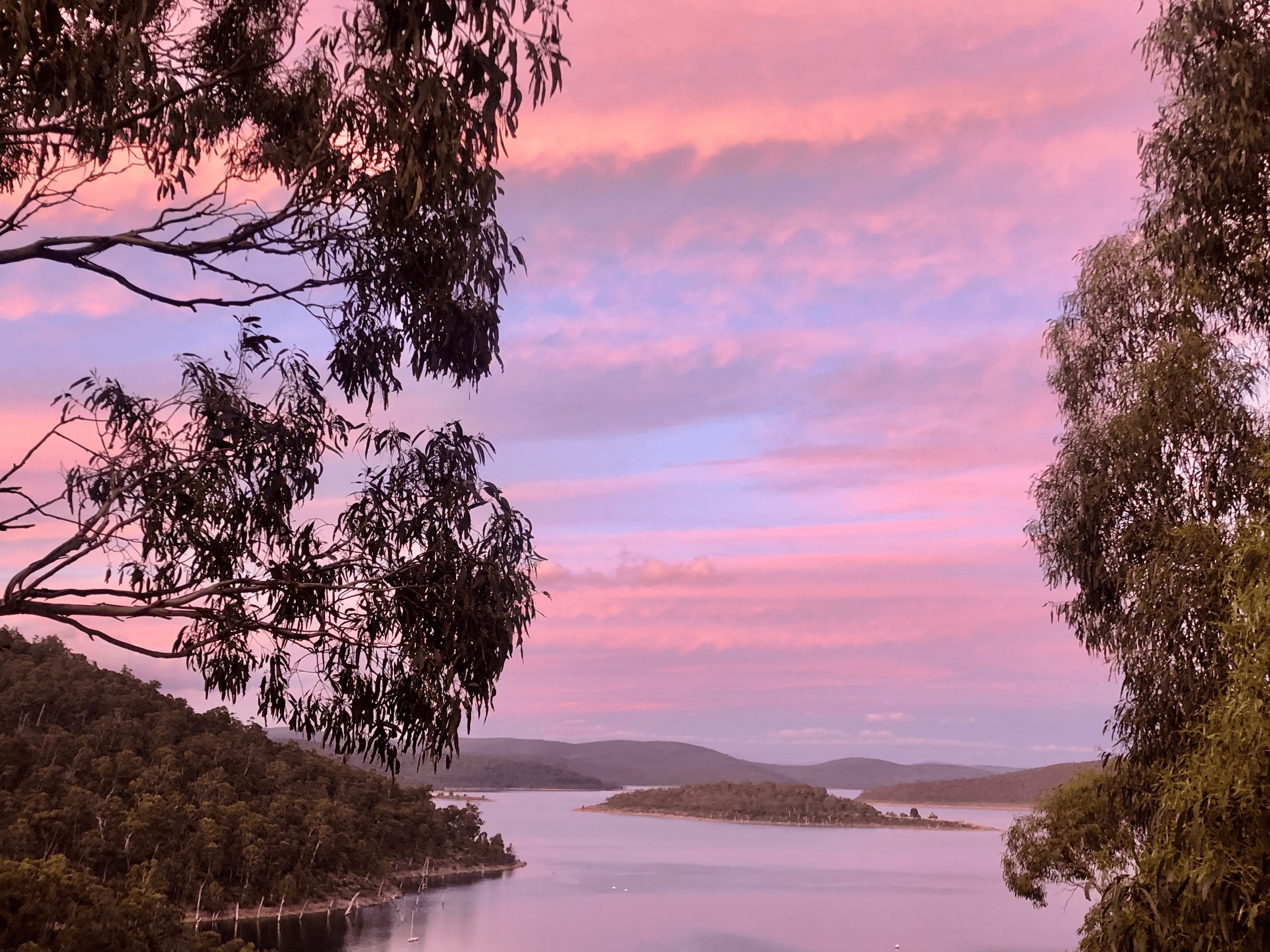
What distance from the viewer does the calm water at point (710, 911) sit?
83.2 metres

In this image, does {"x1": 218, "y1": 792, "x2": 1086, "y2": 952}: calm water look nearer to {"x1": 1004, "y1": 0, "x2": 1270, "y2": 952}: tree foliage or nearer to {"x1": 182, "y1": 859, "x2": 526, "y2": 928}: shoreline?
{"x1": 182, "y1": 859, "x2": 526, "y2": 928}: shoreline

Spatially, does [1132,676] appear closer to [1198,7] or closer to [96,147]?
[1198,7]

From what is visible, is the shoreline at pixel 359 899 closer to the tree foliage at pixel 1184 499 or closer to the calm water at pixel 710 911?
the calm water at pixel 710 911

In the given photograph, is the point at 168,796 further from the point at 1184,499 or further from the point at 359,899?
the point at 1184,499

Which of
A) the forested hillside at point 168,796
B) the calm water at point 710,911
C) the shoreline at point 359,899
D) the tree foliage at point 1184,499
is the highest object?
the tree foliage at point 1184,499

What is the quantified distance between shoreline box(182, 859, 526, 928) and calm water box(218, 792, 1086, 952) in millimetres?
1011

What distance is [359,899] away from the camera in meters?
89.9

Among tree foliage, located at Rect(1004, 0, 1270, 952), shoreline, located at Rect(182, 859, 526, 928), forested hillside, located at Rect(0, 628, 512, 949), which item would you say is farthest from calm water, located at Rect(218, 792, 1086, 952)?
tree foliage, located at Rect(1004, 0, 1270, 952)

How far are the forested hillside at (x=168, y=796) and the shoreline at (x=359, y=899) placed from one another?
0.70 metres

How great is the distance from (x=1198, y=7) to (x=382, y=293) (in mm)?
8741

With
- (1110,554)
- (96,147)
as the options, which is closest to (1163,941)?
(1110,554)

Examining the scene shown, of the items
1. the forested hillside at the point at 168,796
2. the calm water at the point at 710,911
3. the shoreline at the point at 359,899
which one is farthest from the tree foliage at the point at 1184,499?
the calm water at the point at 710,911

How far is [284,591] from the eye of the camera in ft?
29.2

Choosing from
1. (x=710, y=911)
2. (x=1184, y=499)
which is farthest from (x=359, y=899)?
(x=1184, y=499)
